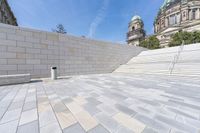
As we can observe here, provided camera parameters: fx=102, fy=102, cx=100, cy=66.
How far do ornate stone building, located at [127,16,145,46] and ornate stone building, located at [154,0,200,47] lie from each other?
30.0 feet

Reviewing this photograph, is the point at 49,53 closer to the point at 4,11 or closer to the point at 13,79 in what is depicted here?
the point at 13,79

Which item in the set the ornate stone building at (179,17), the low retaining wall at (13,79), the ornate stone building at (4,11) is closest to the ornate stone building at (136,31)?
the ornate stone building at (179,17)

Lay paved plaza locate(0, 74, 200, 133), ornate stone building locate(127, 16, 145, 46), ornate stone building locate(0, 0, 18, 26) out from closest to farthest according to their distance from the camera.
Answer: paved plaza locate(0, 74, 200, 133)
ornate stone building locate(0, 0, 18, 26)
ornate stone building locate(127, 16, 145, 46)

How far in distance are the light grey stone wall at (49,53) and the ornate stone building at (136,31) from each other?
1794 inches

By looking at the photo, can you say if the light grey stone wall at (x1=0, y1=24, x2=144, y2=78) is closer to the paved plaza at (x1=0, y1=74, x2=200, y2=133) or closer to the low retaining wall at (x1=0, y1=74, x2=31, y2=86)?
the low retaining wall at (x1=0, y1=74, x2=31, y2=86)

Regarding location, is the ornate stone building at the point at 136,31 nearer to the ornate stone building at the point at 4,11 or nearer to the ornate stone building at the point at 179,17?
the ornate stone building at the point at 179,17

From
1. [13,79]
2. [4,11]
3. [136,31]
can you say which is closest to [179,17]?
[136,31]

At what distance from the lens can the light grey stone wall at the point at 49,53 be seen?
595 centimetres

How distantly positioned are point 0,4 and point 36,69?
25.1 m

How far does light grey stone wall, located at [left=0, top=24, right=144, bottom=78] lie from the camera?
595 cm

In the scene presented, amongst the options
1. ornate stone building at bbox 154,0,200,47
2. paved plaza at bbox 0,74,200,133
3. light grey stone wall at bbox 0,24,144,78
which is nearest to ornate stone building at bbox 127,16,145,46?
ornate stone building at bbox 154,0,200,47

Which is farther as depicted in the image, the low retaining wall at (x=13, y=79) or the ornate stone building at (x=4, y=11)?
the ornate stone building at (x=4, y=11)

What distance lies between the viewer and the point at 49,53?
7398 millimetres

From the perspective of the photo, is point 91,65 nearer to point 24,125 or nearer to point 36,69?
point 36,69
